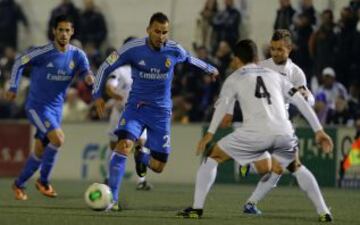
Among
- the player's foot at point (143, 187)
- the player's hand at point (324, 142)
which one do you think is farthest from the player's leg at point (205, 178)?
the player's foot at point (143, 187)

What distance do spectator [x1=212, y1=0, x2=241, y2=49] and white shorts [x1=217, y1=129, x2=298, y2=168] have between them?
9308 mm

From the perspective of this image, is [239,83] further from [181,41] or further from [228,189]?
[181,41]

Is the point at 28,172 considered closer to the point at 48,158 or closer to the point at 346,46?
the point at 48,158

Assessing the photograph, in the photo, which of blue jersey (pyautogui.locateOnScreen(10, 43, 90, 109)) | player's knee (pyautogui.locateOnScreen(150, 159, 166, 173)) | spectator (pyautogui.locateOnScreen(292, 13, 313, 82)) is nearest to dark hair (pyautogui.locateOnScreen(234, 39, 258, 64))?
player's knee (pyautogui.locateOnScreen(150, 159, 166, 173))

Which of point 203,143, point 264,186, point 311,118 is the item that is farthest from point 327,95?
point 203,143

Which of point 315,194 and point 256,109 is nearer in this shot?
point 256,109

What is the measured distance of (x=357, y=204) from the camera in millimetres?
13664

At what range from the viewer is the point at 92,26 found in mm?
21297

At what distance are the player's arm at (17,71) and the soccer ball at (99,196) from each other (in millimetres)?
2630

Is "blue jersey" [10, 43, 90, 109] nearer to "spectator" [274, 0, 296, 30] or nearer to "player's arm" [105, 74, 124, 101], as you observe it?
"player's arm" [105, 74, 124, 101]

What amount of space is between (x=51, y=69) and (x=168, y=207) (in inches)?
100

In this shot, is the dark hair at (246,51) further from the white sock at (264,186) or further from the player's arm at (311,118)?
the white sock at (264,186)

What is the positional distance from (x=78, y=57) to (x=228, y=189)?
4.08 meters

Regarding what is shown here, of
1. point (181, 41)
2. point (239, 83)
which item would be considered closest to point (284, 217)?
point (239, 83)
